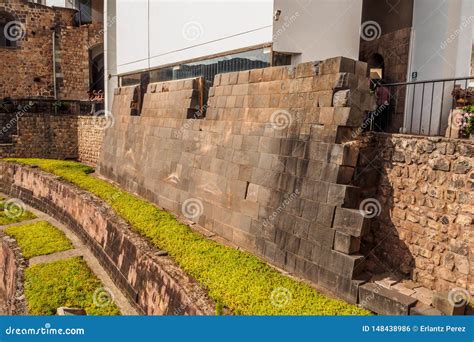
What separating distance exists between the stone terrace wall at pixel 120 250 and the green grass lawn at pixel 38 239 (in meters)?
0.55

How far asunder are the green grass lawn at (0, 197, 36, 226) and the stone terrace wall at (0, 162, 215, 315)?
565 millimetres

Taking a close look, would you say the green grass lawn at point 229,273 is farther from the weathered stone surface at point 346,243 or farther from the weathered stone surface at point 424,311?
the weathered stone surface at point 346,243

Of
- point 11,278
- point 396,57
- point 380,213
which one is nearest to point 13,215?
point 11,278

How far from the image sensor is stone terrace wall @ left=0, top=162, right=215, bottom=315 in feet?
21.0

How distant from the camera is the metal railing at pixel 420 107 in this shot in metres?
8.01

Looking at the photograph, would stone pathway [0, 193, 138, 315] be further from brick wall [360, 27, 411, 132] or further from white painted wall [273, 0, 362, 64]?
brick wall [360, 27, 411, 132]

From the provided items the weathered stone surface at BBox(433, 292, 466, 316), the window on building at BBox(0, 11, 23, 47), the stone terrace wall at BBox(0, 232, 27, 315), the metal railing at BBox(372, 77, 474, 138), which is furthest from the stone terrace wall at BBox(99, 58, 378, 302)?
the window on building at BBox(0, 11, 23, 47)

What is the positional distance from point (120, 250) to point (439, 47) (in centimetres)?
843

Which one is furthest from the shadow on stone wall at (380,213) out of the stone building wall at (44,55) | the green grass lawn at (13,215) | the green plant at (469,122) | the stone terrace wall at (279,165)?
the stone building wall at (44,55)

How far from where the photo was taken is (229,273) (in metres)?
6.68

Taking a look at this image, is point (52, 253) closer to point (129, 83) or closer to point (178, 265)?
point (178, 265)

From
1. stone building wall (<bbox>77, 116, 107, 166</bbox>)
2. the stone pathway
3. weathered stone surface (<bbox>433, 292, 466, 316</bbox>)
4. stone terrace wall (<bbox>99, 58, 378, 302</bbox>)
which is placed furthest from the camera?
stone building wall (<bbox>77, 116, 107, 166</bbox>)

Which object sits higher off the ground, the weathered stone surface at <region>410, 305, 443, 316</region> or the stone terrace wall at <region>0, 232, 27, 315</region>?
the weathered stone surface at <region>410, 305, 443, 316</region>

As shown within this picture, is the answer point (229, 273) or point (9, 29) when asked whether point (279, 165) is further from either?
point (9, 29)
